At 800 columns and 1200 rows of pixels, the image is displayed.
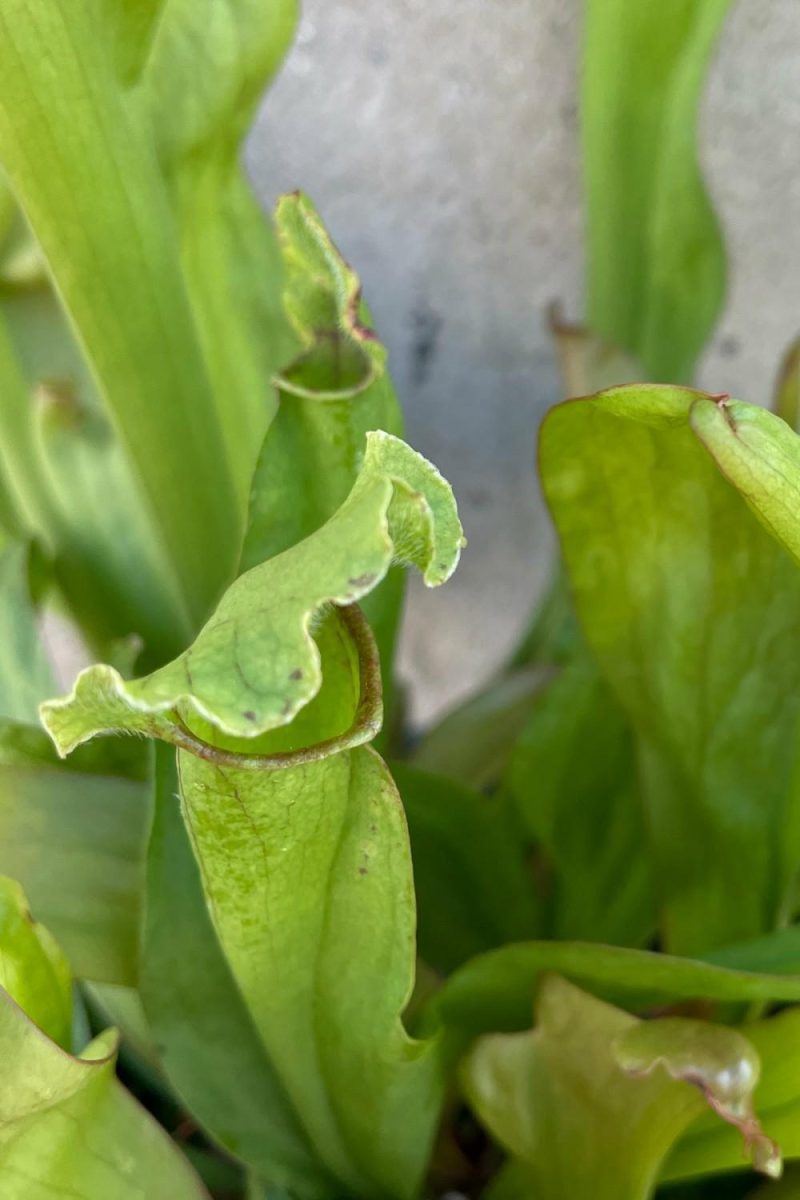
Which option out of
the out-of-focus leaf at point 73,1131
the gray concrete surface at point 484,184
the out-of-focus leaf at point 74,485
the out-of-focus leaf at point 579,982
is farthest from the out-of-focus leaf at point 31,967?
the gray concrete surface at point 484,184

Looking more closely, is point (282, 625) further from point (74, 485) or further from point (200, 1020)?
point (74, 485)

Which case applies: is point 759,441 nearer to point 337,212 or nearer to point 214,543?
point 214,543

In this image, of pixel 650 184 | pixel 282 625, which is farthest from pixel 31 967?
pixel 650 184

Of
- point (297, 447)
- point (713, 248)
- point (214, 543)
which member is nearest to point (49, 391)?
point (214, 543)

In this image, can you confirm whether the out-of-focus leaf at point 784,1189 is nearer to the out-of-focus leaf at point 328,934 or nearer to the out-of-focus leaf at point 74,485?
the out-of-focus leaf at point 328,934

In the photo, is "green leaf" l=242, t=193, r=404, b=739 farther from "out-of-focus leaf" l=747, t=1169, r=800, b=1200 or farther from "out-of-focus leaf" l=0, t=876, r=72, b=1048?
"out-of-focus leaf" l=747, t=1169, r=800, b=1200

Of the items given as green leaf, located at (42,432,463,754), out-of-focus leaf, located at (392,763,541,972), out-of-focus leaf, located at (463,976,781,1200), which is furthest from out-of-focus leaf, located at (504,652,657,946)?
green leaf, located at (42,432,463,754)
